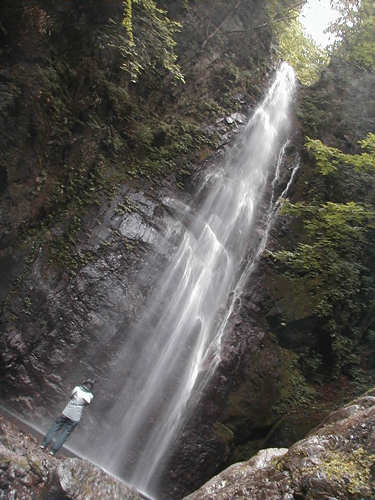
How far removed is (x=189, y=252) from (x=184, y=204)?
1568 mm

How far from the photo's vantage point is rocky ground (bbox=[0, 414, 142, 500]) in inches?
179

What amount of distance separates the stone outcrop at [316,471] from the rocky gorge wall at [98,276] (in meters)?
3.28

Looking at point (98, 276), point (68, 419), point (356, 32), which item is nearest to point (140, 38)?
point (98, 276)

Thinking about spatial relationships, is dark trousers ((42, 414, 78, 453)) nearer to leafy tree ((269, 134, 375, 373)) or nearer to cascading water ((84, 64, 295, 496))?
cascading water ((84, 64, 295, 496))

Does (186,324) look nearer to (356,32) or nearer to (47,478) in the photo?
(47,478)

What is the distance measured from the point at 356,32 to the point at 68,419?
18381 millimetres

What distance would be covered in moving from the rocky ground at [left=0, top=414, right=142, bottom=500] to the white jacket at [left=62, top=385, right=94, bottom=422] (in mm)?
628

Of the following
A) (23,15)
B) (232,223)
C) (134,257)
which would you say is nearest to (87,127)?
(23,15)

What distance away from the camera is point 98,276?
8656 mm

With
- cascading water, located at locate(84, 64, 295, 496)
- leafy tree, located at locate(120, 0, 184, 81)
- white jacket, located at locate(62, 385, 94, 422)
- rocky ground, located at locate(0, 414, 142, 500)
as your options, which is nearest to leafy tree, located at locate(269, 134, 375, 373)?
cascading water, located at locate(84, 64, 295, 496)

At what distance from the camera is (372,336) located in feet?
30.1

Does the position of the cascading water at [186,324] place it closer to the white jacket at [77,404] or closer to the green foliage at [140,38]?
the white jacket at [77,404]

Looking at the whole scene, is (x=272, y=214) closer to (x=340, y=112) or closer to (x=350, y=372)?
(x=350, y=372)

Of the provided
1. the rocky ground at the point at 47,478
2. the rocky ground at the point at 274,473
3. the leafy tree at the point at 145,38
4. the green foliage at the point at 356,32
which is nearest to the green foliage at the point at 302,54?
the green foliage at the point at 356,32
